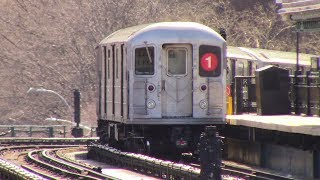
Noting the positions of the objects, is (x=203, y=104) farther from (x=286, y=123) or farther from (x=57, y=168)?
(x=57, y=168)

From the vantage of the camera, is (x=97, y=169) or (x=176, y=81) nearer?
(x=97, y=169)

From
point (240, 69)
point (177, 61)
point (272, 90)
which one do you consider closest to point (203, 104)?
point (177, 61)

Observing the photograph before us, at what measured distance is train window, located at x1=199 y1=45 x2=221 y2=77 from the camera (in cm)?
2667

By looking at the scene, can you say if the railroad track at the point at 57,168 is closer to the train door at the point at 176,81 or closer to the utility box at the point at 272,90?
the train door at the point at 176,81

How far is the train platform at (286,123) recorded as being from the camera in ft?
72.9

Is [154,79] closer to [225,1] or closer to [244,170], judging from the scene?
[244,170]

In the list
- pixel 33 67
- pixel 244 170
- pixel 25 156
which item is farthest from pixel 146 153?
pixel 33 67

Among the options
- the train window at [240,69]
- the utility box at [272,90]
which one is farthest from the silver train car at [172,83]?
the train window at [240,69]

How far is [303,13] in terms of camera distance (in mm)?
28969

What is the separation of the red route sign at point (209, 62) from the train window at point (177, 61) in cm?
44

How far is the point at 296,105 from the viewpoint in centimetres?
2938

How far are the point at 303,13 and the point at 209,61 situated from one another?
366 centimetres

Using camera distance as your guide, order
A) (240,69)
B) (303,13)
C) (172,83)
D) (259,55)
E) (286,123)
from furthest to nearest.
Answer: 1. (259,55)
2. (240,69)
3. (303,13)
4. (172,83)
5. (286,123)

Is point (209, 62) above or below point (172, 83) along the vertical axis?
above
